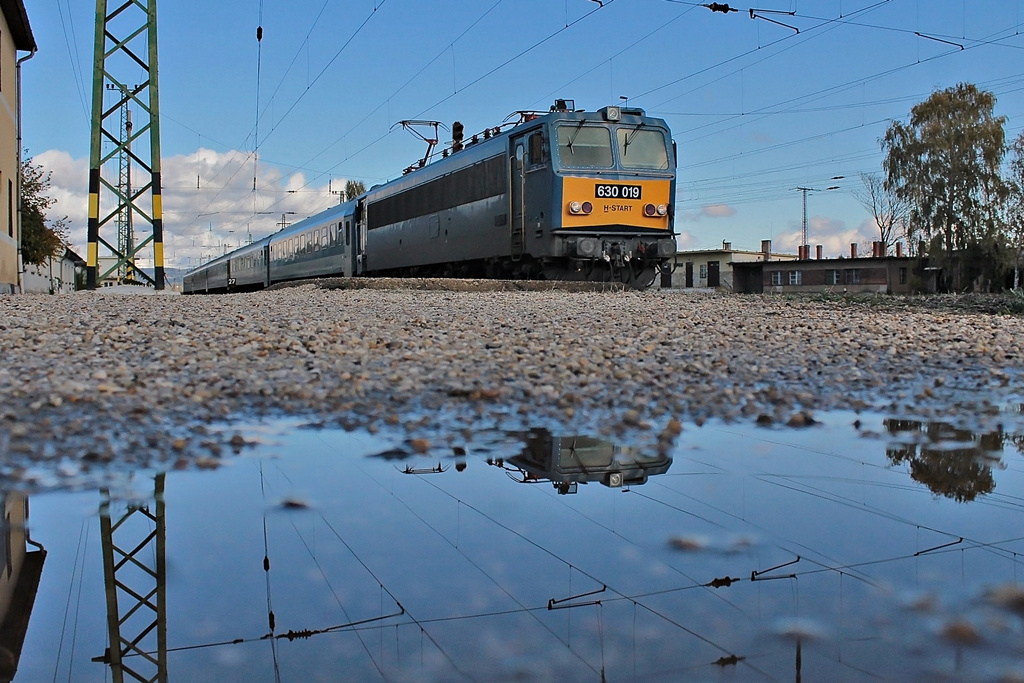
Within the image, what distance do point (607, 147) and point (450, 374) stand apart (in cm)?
1225

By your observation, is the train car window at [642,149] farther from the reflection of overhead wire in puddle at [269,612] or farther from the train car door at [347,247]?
the reflection of overhead wire in puddle at [269,612]

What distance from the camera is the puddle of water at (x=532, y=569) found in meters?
1.70

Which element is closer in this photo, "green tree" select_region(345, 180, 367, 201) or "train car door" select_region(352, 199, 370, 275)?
"train car door" select_region(352, 199, 370, 275)

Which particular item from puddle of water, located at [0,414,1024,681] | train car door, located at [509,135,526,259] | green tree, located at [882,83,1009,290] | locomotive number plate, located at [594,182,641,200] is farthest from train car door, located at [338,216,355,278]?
green tree, located at [882,83,1009,290]

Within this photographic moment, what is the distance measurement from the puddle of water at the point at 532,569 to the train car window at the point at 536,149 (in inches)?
523

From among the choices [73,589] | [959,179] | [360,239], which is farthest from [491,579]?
[959,179]

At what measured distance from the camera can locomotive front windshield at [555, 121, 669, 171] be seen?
641 inches

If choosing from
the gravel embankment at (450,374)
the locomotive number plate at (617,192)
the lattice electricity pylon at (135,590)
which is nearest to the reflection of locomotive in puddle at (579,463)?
the gravel embankment at (450,374)

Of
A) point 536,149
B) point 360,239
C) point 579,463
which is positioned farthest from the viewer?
point 360,239

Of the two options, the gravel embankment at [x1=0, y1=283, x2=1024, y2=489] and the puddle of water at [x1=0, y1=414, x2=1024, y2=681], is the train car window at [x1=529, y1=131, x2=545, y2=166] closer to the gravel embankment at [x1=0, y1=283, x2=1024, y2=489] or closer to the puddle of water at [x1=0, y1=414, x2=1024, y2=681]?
the gravel embankment at [x1=0, y1=283, x2=1024, y2=489]

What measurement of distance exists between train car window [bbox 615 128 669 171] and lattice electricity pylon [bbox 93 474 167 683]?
14.9m

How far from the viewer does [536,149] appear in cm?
1634

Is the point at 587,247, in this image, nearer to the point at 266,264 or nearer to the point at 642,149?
the point at 642,149

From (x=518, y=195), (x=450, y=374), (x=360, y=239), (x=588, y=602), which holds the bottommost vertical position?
(x=588, y=602)
